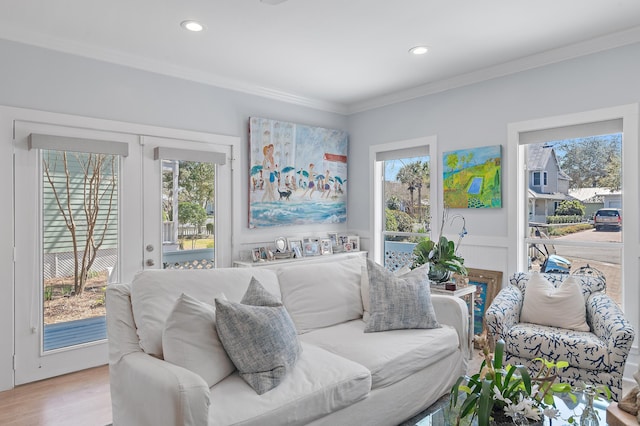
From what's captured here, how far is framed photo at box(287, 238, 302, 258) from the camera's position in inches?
173

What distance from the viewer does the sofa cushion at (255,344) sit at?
182 centimetres

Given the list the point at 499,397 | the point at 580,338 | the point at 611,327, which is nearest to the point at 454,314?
the point at 580,338

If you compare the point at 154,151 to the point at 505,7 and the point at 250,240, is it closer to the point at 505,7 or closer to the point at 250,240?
the point at 250,240

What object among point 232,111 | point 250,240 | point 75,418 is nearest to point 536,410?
point 75,418

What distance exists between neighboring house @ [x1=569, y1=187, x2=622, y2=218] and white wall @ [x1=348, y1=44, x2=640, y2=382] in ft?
0.61

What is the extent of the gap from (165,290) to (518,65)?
3.39 metres

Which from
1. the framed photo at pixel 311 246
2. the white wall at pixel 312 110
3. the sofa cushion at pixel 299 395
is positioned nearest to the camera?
the sofa cushion at pixel 299 395

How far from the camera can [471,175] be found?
12.8 feet

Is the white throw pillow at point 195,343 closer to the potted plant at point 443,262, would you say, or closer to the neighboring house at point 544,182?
the potted plant at point 443,262

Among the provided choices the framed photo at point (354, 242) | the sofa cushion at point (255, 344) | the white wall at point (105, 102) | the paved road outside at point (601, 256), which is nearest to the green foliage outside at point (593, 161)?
the paved road outside at point (601, 256)

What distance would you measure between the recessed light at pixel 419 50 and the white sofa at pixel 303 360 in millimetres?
1850

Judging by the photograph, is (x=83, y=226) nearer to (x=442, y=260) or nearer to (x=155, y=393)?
(x=155, y=393)

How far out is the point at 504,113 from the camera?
3.70 m

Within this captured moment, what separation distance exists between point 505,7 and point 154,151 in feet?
9.71
